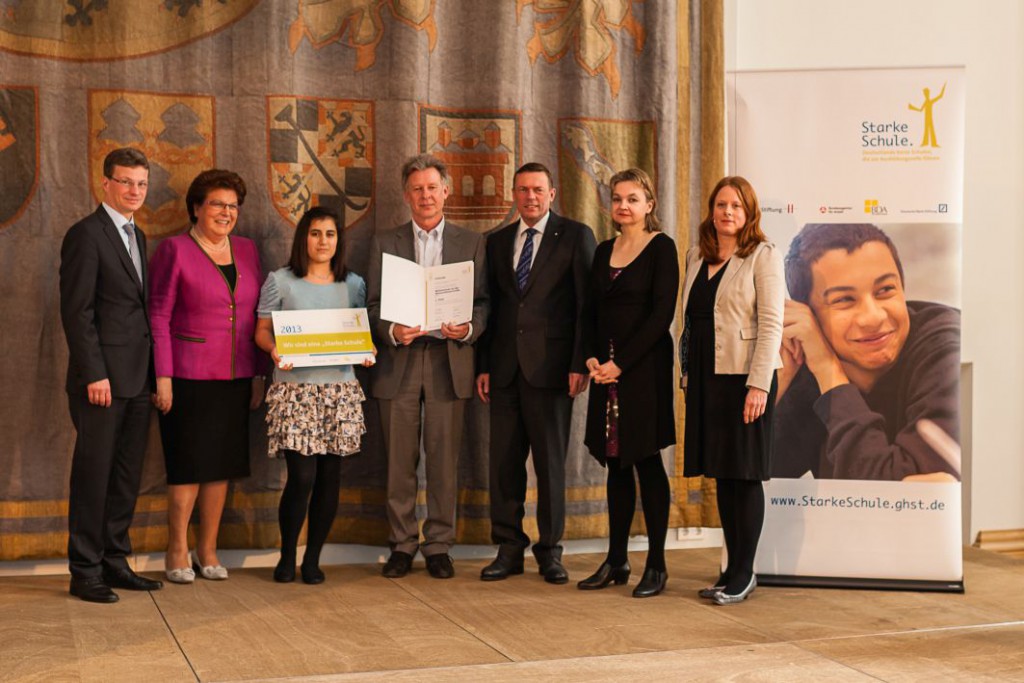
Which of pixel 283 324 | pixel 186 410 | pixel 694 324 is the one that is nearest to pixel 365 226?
pixel 283 324

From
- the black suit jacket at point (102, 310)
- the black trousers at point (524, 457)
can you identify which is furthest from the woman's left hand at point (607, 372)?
the black suit jacket at point (102, 310)

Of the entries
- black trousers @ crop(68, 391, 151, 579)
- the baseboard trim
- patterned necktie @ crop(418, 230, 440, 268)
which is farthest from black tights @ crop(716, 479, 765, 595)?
black trousers @ crop(68, 391, 151, 579)

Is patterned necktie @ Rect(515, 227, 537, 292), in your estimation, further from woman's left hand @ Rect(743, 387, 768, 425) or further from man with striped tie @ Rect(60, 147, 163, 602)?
man with striped tie @ Rect(60, 147, 163, 602)

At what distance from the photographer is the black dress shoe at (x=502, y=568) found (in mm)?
4734

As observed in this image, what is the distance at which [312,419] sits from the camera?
4.56 m

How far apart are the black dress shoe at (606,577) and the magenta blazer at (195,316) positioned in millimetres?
1613

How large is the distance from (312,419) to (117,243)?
100 cm

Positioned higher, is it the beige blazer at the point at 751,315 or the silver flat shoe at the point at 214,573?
the beige blazer at the point at 751,315

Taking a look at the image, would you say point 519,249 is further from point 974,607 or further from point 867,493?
point 974,607

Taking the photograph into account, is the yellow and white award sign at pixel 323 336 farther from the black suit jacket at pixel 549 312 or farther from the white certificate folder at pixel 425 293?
the black suit jacket at pixel 549 312

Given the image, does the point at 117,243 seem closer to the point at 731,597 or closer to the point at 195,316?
the point at 195,316

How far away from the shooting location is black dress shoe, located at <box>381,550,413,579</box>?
15.8 feet

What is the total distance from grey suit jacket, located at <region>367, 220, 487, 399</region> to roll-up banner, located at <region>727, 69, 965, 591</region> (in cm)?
121

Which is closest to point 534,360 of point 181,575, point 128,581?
point 181,575
